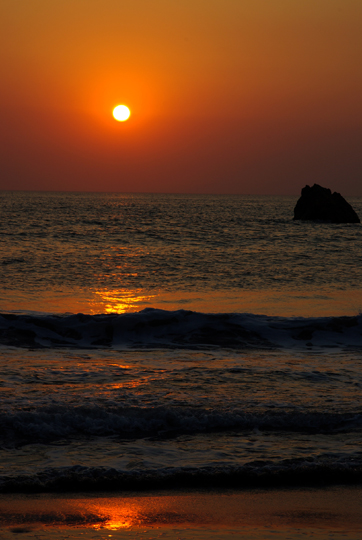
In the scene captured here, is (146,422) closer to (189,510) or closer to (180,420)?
(180,420)

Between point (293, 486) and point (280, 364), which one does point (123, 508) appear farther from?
point (280, 364)

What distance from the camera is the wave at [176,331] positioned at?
36.3 ft

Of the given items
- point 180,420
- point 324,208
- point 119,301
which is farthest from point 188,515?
point 324,208

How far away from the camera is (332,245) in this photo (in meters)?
39.2

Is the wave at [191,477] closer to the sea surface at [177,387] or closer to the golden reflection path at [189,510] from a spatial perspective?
the sea surface at [177,387]

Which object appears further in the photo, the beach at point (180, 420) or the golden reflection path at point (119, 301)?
the golden reflection path at point (119, 301)

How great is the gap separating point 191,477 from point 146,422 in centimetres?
140

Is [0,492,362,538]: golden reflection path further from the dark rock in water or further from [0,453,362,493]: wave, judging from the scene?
the dark rock in water

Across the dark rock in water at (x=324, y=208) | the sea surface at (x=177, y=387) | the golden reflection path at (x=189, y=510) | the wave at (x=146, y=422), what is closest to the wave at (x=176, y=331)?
the sea surface at (x=177, y=387)

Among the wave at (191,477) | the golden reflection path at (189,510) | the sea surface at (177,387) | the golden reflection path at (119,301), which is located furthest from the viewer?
the golden reflection path at (119,301)

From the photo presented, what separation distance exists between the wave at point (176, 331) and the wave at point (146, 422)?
4.41m

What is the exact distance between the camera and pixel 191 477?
194 inches

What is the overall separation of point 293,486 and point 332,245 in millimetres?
35974

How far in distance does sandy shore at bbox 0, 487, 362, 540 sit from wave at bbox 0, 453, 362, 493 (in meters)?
0.13
